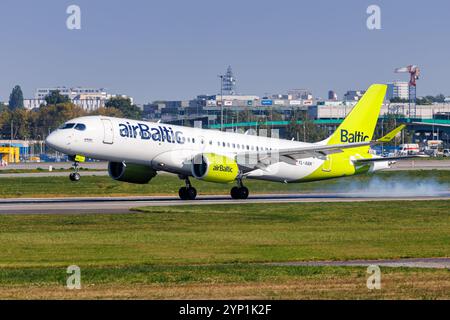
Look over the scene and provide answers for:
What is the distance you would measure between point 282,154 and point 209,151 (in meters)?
5.40

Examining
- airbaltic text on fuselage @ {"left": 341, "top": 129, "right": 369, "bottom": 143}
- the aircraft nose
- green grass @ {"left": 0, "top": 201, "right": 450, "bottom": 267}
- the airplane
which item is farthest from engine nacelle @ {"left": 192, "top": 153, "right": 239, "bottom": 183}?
airbaltic text on fuselage @ {"left": 341, "top": 129, "right": 369, "bottom": 143}

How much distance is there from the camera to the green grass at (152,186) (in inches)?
3017

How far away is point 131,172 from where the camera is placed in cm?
6325

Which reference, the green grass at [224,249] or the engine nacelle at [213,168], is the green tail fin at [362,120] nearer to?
the engine nacelle at [213,168]

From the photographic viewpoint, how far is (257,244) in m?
39.4

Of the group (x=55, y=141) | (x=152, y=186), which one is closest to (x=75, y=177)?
(x=55, y=141)

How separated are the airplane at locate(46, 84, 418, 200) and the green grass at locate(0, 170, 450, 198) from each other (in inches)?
278

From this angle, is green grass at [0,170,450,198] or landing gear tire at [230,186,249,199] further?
green grass at [0,170,450,198]

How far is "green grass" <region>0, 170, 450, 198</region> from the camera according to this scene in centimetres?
7662

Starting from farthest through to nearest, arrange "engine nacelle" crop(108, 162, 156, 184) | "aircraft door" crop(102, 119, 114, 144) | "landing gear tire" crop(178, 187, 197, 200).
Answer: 1. "landing gear tire" crop(178, 187, 197, 200)
2. "engine nacelle" crop(108, 162, 156, 184)
3. "aircraft door" crop(102, 119, 114, 144)

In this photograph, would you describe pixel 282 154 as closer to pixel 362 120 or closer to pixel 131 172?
pixel 362 120

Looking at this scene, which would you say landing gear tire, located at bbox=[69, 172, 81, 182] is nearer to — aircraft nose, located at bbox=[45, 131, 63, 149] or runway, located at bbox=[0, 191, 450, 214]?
runway, located at bbox=[0, 191, 450, 214]

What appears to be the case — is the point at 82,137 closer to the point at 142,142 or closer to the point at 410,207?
the point at 142,142
